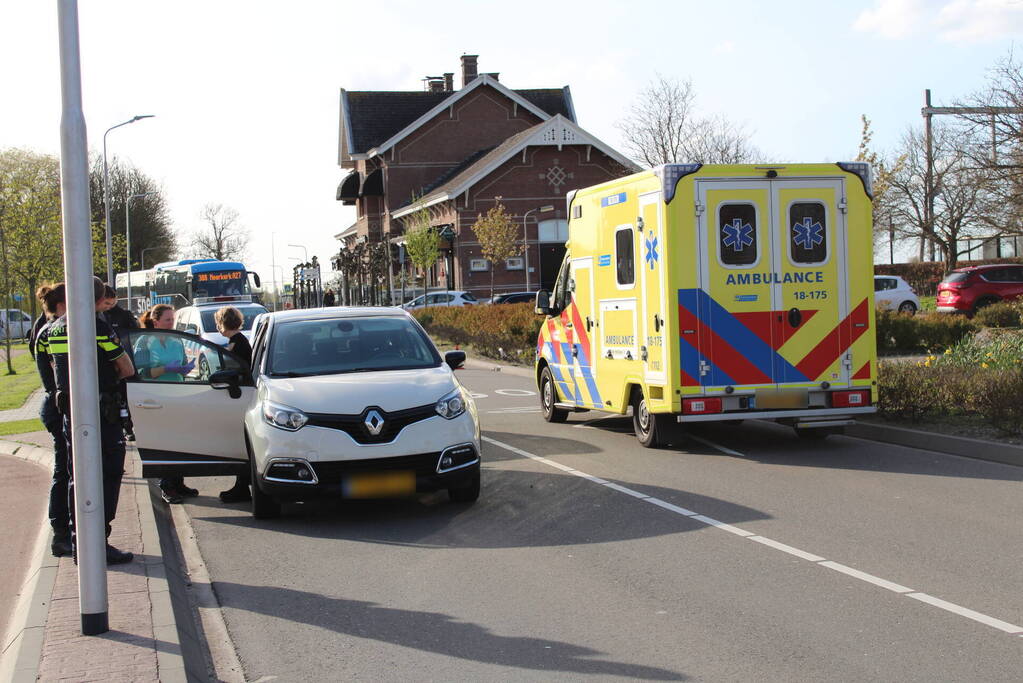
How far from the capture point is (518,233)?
5659 cm

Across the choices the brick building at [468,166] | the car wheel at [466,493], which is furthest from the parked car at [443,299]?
the car wheel at [466,493]

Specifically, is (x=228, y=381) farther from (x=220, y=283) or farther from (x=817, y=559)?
(x=220, y=283)

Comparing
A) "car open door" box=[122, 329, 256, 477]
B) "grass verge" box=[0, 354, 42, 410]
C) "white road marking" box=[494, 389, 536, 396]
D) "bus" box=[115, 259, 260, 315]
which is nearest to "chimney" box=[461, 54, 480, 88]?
"bus" box=[115, 259, 260, 315]

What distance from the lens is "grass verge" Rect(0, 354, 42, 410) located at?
20477 millimetres

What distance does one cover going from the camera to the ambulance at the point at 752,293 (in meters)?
11.2

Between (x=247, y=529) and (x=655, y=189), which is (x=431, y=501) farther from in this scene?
(x=655, y=189)

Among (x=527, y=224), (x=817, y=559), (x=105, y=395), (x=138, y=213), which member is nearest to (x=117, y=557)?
(x=105, y=395)

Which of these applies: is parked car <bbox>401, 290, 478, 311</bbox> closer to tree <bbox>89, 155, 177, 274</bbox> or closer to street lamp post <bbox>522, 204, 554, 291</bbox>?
street lamp post <bbox>522, 204, 554, 291</bbox>

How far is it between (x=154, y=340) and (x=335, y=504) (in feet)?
6.77

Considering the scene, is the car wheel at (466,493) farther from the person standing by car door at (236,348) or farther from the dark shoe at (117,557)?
the dark shoe at (117,557)

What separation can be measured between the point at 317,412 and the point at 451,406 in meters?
1.05

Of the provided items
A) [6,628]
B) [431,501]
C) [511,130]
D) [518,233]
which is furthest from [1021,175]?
[511,130]

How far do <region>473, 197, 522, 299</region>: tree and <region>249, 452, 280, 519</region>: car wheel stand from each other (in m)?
43.5

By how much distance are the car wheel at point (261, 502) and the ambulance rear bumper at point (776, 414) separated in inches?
170
